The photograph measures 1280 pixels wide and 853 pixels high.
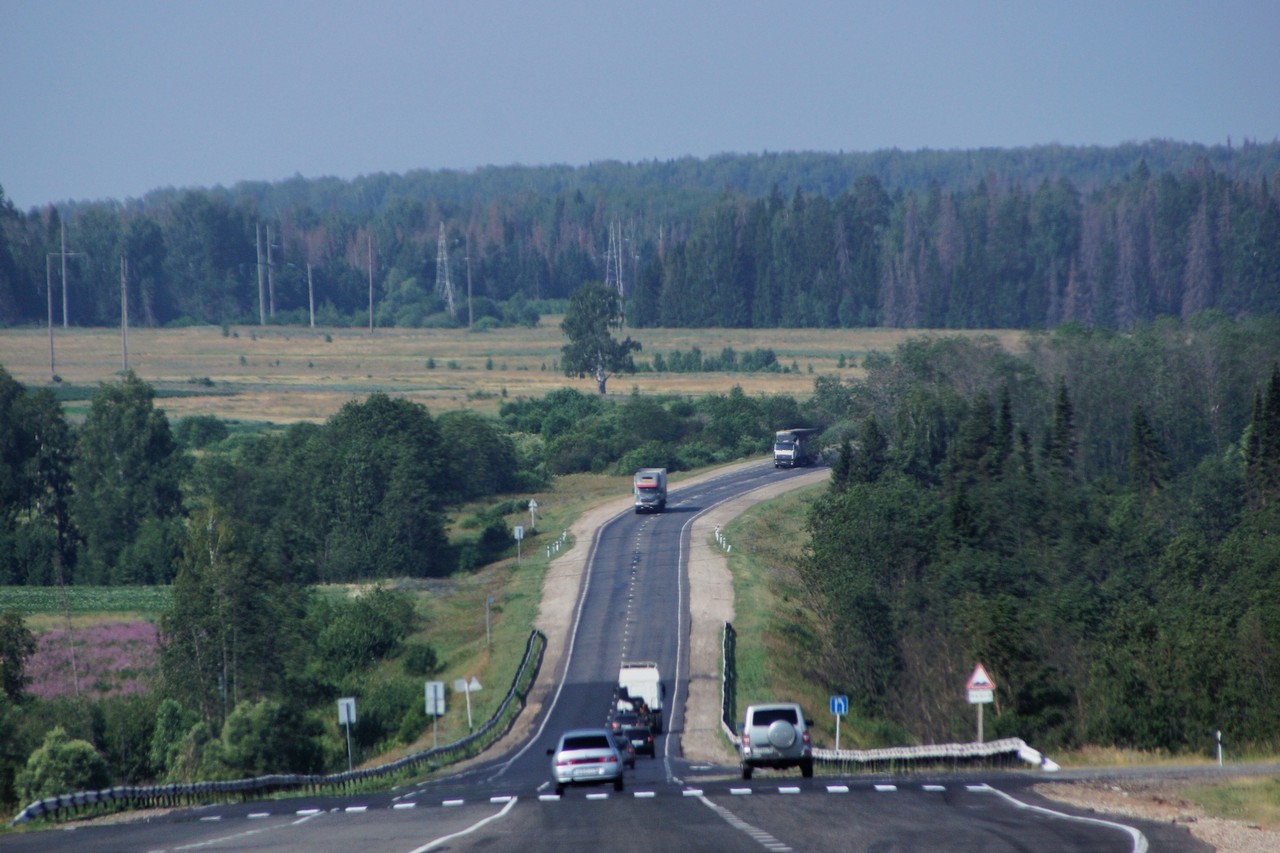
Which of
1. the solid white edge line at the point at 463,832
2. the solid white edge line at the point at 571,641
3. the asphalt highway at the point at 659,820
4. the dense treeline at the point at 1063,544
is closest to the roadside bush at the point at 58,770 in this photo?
the asphalt highway at the point at 659,820

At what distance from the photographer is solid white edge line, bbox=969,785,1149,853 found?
21955 mm

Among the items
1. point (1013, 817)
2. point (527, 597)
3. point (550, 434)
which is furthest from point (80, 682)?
point (550, 434)

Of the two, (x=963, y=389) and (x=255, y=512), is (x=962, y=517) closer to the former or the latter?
(x=963, y=389)

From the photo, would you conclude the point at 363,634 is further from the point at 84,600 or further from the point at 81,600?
the point at 81,600

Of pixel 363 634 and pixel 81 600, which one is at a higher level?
pixel 363 634

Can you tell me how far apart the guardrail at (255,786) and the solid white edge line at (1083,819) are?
18.3 meters

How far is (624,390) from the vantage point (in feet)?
571

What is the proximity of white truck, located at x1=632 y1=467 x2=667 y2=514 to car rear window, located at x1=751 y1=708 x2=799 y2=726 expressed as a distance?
62.2 meters

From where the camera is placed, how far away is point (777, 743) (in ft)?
115

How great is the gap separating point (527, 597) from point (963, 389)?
54693mm

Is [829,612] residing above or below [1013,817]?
below

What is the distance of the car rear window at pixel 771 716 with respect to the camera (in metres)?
36.2

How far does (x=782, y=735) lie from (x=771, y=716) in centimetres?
185

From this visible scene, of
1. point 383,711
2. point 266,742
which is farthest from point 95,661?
point 266,742
